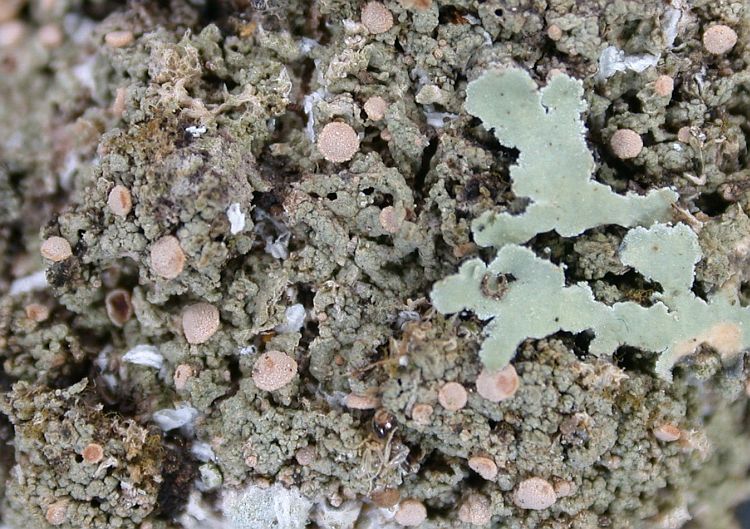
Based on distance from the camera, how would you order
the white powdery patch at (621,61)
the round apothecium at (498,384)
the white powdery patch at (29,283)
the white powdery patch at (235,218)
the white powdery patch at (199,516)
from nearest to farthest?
1. the round apothecium at (498,384)
2. the white powdery patch at (235,218)
3. the white powdery patch at (621,61)
4. the white powdery patch at (199,516)
5. the white powdery patch at (29,283)

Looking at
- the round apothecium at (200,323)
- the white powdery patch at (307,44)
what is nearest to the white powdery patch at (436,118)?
the white powdery patch at (307,44)

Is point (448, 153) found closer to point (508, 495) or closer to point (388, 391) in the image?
point (388, 391)

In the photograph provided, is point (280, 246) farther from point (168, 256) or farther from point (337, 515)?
point (337, 515)

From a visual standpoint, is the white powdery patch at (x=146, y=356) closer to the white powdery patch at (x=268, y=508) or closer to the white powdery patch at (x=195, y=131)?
the white powdery patch at (x=268, y=508)

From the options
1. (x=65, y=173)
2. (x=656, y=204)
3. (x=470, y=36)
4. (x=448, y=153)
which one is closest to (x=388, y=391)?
(x=448, y=153)

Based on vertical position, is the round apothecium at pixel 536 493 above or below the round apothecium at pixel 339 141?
below

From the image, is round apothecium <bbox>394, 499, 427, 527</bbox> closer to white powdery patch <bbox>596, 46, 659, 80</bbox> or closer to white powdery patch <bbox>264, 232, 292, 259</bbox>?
white powdery patch <bbox>264, 232, 292, 259</bbox>

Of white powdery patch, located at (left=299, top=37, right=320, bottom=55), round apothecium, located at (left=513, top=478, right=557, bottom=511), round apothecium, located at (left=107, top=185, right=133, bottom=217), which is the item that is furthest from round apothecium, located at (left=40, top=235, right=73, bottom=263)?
round apothecium, located at (left=513, top=478, right=557, bottom=511)
